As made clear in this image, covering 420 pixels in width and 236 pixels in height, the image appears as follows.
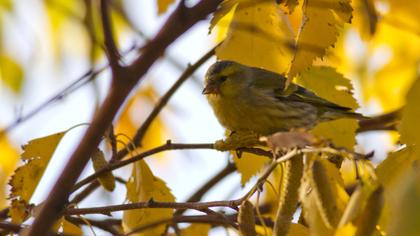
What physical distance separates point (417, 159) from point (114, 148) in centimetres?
74

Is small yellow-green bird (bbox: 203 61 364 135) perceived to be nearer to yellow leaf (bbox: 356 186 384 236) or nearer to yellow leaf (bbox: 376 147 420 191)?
yellow leaf (bbox: 376 147 420 191)

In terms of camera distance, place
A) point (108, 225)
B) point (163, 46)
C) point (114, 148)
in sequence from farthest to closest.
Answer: point (108, 225) → point (114, 148) → point (163, 46)

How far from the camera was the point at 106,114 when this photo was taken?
1.00 metres

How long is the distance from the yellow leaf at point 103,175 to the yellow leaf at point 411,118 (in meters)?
0.68

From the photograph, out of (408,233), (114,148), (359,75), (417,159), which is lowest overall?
(408,233)

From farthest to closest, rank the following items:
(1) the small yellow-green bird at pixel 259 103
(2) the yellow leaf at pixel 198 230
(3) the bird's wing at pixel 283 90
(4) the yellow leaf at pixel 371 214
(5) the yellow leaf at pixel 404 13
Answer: (3) the bird's wing at pixel 283 90, (1) the small yellow-green bird at pixel 259 103, (5) the yellow leaf at pixel 404 13, (2) the yellow leaf at pixel 198 230, (4) the yellow leaf at pixel 371 214

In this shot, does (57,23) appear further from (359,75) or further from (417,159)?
(417,159)

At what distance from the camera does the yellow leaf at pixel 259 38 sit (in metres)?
1.60

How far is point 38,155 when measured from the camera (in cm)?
170

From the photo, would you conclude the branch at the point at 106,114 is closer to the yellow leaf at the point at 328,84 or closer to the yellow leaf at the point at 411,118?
the yellow leaf at the point at 411,118

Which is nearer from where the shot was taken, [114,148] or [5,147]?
[114,148]

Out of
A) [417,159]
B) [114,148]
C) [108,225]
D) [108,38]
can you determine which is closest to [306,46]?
[417,159]

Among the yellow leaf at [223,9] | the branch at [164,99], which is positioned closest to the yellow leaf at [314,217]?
the yellow leaf at [223,9]

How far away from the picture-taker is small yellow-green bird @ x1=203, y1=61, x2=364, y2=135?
97.9 inches
